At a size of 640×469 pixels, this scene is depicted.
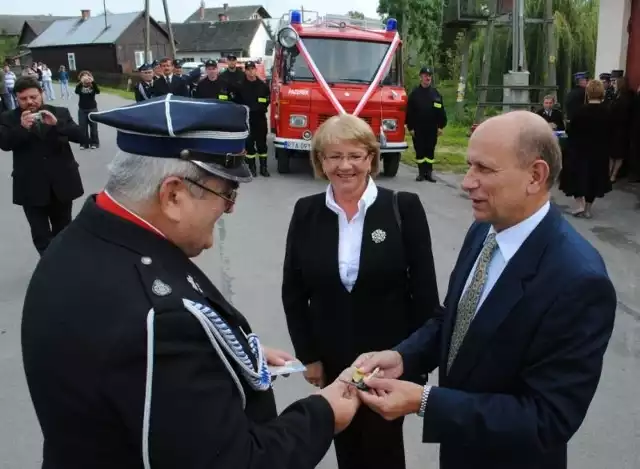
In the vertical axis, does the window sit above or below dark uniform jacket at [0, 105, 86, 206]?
above

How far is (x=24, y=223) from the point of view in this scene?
320 inches

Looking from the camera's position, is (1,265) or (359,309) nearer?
(359,309)

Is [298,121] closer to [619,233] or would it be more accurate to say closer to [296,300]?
[619,233]

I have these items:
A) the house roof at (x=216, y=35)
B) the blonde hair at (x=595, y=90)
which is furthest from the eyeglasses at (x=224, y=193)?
the house roof at (x=216, y=35)

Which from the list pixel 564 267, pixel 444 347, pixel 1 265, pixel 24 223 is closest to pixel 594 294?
pixel 564 267

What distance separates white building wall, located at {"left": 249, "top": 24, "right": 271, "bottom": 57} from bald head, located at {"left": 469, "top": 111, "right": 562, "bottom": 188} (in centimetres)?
6861

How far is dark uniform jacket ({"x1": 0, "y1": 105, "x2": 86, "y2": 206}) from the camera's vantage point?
222 inches

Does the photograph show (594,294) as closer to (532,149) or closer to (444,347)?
(532,149)

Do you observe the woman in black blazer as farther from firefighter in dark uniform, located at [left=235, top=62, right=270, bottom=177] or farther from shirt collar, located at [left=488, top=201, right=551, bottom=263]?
firefighter in dark uniform, located at [left=235, top=62, right=270, bottom=177]

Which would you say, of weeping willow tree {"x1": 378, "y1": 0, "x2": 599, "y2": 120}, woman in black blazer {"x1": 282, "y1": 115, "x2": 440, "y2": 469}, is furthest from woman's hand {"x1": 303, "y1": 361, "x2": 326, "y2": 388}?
weeping willow tree {"x1": 378, "y1": 0, "x2": 599, "y2": 120}

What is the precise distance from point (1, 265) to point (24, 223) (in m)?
1.79

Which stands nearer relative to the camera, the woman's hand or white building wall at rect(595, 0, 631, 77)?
the woman's hand

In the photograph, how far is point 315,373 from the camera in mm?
2797

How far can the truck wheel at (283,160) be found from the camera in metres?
11.3
